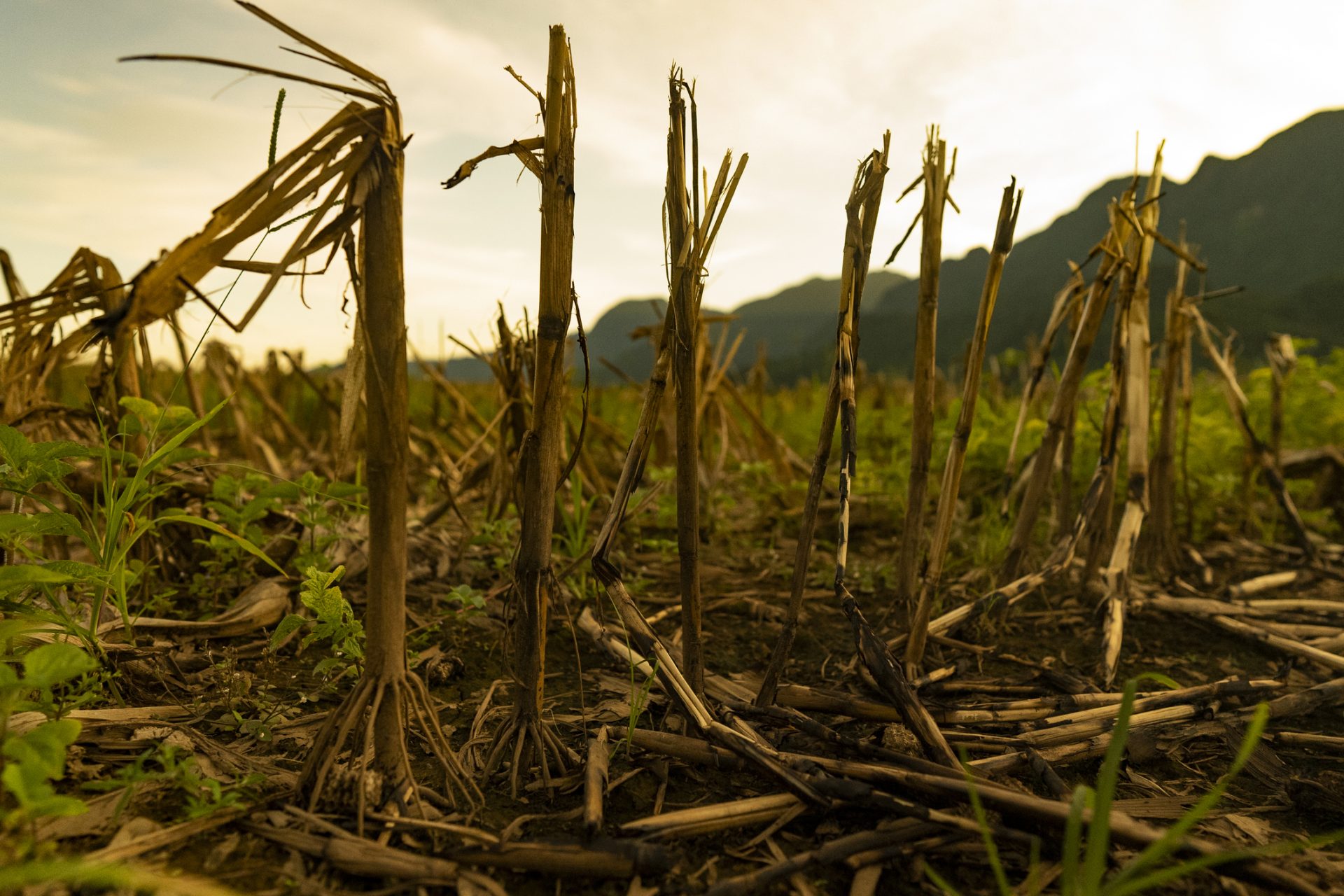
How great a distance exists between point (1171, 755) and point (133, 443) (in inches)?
125

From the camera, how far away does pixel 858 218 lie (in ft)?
5.65

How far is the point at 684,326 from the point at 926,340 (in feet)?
3.01

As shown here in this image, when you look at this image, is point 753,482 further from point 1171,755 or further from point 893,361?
point 893,361

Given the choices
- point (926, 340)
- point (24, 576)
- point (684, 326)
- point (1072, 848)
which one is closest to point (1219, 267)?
point (926, 340)

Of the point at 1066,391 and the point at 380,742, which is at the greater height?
the point at 1066,391

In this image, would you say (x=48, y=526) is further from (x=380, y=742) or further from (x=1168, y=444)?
(x=1168, y=444)

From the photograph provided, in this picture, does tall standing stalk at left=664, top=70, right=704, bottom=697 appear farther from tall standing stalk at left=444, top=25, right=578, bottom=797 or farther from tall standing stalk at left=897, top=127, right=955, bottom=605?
tall standing stalk at left=897, top=127, right=955, bottom=605

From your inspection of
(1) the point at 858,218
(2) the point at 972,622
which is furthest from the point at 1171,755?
(1) the point at 858,218

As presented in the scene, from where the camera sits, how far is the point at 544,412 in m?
1.41

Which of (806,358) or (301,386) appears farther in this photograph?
(806,358)

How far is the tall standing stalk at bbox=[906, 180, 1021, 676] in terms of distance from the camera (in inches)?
75.7

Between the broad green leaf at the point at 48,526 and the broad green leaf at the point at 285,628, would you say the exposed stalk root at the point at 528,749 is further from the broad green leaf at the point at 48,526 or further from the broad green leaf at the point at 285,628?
the broad green leaf at the point at 48,526

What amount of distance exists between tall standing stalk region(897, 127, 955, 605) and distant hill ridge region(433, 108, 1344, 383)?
63.5 m

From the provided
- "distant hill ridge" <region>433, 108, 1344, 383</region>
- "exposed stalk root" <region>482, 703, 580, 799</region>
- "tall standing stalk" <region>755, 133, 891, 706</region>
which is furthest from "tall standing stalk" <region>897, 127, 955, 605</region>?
"distant hill ridge" <region>433, 108, 1344, 383</region>
